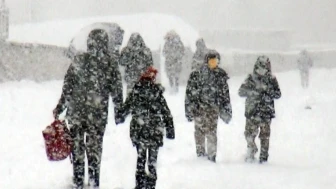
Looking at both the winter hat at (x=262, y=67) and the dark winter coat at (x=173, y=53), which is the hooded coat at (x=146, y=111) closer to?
the winter hat at (x=262, y=67)

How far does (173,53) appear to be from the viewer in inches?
725

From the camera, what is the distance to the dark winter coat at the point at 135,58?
13062 millimetres

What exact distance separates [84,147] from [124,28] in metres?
20.4

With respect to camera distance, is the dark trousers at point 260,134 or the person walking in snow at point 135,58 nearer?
the dark trousers at point 260,134

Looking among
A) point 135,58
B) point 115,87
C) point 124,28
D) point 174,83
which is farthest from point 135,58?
point 124,28

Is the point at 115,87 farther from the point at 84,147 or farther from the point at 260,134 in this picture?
the point at 260,134

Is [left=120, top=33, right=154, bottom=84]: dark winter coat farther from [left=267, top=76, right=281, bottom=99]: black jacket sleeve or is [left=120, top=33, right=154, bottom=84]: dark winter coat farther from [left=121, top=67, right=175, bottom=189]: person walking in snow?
[left=121, top=67, right=175, bottom=189]: person walking in snow

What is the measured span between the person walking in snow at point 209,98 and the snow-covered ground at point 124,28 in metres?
15.3

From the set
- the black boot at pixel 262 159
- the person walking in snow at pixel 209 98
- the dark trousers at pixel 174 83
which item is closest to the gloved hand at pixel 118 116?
the person walking in snow at pixel 209 98

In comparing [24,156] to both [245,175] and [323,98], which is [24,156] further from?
[323,98]

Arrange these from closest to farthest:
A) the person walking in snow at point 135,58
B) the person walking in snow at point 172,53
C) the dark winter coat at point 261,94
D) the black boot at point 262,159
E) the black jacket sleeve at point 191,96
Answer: the black jacket sleeve at point 191,96 < the dark winter coat at point 261,94 < the black boot at point 262,159 < the person walking in snow at point 135,58 < the person walking in snow at point 172,53

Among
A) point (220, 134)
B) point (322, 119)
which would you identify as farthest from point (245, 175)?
point (322, 119)

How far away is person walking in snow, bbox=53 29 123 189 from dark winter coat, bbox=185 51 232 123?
8.72 ft

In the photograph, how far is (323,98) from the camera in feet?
71.9
